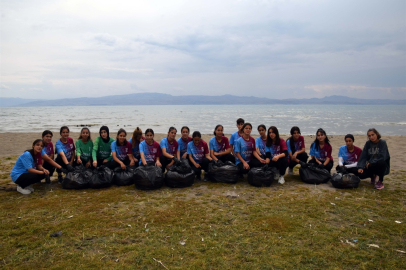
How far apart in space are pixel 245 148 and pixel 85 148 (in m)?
4.30

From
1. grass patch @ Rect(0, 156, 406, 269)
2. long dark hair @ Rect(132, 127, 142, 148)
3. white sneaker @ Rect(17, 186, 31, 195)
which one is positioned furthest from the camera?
long dark hair @ Rect(132, 127, 142, 148)

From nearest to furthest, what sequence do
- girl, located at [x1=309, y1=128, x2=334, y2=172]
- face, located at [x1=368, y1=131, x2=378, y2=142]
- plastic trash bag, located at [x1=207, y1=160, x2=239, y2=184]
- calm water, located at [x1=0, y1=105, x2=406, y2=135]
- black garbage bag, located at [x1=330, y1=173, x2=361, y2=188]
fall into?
black garbage bag, located at [x1=330, y1=173, x2=361, y2=188] < face, located at [x1=368, y1=131, x2=378, y2=142] < plastic trash bag, located at [x1=207, y1=160, x2=239, y2=184] < girl, located at [x1=309, y1=128, x2=334, y2=172] < calm water, located at [x1=0, y1=105, x2=406, y2=135]

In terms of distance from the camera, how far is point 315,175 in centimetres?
661

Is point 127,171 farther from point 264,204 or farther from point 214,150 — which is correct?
point 264,204

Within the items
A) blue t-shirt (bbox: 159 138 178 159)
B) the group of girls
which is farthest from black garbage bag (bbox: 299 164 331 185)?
blue t-shirt (bbox: 159 138 178 159)

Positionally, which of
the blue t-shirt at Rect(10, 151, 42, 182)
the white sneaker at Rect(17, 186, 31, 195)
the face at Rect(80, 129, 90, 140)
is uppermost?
the face at Rect(80, 129, 90, 140)

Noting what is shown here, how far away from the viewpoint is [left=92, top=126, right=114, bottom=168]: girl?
705 cm

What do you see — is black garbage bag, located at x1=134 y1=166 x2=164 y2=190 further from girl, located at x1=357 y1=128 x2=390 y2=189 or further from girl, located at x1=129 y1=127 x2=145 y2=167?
girl, located at x1=357 y1=128 x2=390 y2=189

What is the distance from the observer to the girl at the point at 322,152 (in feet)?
22.7

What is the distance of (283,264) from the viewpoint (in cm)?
320

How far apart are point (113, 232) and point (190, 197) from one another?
2.00 metres

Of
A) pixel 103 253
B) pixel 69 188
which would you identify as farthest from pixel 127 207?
pixel 69 188

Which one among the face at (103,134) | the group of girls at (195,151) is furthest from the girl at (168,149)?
the face at (103,134)

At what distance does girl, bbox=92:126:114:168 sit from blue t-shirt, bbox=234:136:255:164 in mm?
3457
